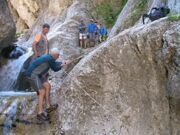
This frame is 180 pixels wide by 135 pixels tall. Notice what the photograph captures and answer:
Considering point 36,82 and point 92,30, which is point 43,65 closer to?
point 36,82

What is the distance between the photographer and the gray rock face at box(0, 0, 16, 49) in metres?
17.2

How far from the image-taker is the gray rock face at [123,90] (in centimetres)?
1002

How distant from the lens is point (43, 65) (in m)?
10.8

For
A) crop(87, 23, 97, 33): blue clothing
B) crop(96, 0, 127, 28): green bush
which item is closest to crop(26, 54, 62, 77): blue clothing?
crop(87, 23, 97, 33): blue clothing

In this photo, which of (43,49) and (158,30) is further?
(43,49)

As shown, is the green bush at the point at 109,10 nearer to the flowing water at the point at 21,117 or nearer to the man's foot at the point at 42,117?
the flowing water at the point at 21,117

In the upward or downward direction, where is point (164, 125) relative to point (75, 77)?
downward

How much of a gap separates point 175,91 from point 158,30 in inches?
63.0

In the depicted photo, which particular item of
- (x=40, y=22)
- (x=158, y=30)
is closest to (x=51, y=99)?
(x=158, y=30)

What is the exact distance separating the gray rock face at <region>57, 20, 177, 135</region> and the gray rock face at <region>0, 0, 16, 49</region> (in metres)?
7.71

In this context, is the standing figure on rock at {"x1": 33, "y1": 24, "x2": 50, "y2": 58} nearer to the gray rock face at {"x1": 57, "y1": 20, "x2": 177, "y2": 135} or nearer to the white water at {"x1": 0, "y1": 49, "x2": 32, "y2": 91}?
the gray rock face at {"x1": 57, "y1": 20, "x2": 177, "y2": 135}

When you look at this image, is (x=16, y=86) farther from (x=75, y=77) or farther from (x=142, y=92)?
(x=142, y=92)

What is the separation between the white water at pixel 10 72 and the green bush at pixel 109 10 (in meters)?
4.52

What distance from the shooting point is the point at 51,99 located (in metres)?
11.1
